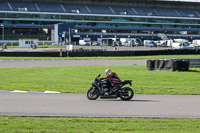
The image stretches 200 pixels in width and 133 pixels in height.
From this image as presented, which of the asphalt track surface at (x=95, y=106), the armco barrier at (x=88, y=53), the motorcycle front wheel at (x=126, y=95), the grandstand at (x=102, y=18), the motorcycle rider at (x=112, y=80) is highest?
the grandstand at (x=102, y=18)

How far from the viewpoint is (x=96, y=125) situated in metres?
9.07

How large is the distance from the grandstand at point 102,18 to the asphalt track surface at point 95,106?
67635 millimetres

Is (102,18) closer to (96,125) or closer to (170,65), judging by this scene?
(170,65)

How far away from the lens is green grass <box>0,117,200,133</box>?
8.48 metres

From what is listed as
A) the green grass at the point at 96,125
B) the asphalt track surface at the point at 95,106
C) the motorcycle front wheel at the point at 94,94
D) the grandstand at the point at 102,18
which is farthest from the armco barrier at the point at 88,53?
the green grass at the point at 96,125

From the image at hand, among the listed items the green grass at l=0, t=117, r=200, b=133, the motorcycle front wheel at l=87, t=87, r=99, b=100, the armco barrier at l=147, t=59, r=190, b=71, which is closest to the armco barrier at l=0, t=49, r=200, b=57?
the armco barrier at l=147, t=59, r=190, b=71

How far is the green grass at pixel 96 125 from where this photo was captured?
848 cm

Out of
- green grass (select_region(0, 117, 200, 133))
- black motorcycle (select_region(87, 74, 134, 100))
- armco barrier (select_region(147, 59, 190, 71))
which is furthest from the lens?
armco barrier (select_region(147, 59, 190, 71))

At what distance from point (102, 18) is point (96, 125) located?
97.0m

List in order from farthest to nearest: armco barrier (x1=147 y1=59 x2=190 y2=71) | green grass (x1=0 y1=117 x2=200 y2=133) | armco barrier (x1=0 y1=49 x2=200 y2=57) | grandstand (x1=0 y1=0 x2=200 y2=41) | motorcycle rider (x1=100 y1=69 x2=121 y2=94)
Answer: grandstand (x1=0 y1=0 x2=200 y2=41)
armco barrier (x1=0 y1=49 x2=200 y2=57)
armco barrier (x1=147 y1=59 x2=190 y2=71)
motorcycle rider (x1=100 y1=69 x2=121 y2=94)
green grass (x1=0 y1=117 x2=200 y2=133)

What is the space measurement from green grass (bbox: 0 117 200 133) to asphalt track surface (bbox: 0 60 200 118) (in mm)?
774

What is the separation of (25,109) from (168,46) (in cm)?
7321

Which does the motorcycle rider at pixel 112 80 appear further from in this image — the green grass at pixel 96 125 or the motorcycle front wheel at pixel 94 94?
the green grass at pixel 96 125

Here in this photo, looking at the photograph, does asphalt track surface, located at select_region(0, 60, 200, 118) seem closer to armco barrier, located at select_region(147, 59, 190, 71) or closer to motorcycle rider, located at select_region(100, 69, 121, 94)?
motorcycle rider, located at select_region(100, 69, 121, 94)
